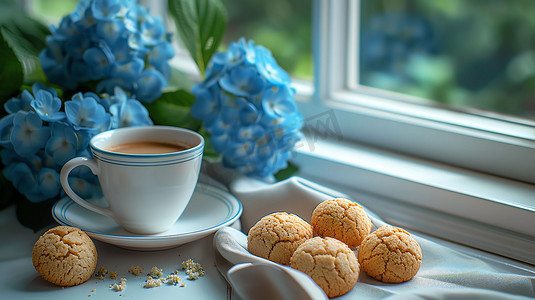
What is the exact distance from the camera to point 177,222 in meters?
0.73

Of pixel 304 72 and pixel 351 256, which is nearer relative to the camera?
pixel 351 256

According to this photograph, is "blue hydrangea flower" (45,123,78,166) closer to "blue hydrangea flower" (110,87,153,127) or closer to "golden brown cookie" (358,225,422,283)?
"blue hydrangea flower" (110,87,153,127)

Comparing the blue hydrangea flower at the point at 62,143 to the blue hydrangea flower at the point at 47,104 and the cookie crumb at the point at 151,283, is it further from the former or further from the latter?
the cookie crumb at the point at 151,283

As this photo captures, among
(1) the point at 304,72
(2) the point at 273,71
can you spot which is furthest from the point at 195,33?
(1) the point at 304,72

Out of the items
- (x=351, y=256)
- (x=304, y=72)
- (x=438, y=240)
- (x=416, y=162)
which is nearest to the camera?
(x=351, y=256)

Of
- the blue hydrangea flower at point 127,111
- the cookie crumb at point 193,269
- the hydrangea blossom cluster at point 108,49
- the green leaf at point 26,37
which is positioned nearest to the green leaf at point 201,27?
the hydrangea blossom cluster at point 108,49

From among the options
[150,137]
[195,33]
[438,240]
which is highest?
[195,33]

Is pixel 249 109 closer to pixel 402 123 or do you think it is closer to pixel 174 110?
pixel 174 110

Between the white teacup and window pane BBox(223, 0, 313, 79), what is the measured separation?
1.55 feet

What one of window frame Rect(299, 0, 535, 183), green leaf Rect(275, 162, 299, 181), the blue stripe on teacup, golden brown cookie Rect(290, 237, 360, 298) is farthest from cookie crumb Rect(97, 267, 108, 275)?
window frame Rect(299, 0, 535, 183)

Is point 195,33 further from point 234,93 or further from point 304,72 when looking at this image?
point 304,72

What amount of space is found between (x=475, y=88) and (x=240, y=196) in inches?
17.6

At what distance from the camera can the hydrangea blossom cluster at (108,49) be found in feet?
2.65

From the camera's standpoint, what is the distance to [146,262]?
2.15 feet
